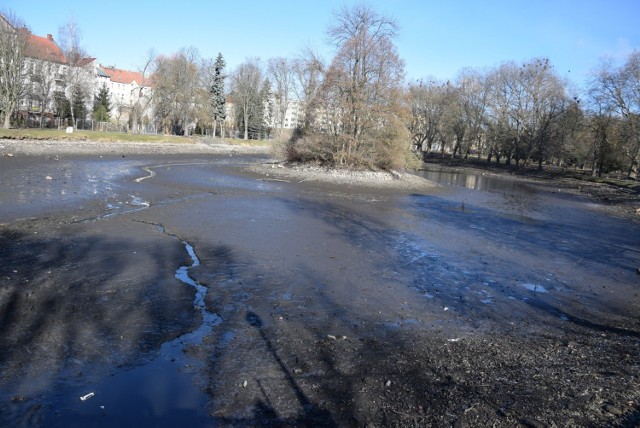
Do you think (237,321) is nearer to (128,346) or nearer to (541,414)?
(128,346)

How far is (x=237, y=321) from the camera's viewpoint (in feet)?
24.5

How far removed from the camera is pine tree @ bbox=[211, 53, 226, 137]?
7662cm

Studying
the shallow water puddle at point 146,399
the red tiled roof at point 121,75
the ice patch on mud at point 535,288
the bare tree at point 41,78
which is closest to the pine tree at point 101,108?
the bare tree at point 41,78

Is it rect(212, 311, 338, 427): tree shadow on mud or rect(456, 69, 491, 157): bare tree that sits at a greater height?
rect(456, 69, 491, 157): bare tree

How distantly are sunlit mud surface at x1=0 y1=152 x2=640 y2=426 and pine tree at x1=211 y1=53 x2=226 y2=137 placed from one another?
64.6 meters

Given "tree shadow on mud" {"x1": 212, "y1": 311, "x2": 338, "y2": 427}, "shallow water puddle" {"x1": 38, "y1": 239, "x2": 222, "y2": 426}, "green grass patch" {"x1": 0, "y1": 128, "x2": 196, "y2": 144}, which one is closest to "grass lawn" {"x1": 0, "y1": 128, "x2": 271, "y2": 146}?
"green grass patch" {"x1": 0, "y1": 128, "x2": 196, "y2": 144}

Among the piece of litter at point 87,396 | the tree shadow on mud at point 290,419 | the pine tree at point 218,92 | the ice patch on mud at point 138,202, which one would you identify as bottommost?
the piece of litter at point 87,396

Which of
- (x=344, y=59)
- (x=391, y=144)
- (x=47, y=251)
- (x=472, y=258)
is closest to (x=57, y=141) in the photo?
(x=344, y=59)

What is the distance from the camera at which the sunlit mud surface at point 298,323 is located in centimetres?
514

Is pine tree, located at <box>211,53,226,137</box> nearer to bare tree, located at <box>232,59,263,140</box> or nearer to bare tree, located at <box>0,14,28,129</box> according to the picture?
bare tree, located at <box>232,59,263,140</box>

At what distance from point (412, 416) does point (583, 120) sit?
67.5 m

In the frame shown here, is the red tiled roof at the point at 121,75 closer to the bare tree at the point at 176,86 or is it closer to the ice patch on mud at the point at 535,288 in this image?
the bare tree at the point at 176,86

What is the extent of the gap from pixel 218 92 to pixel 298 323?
75.2 meters

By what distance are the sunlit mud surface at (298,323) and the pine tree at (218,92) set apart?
6459cm
